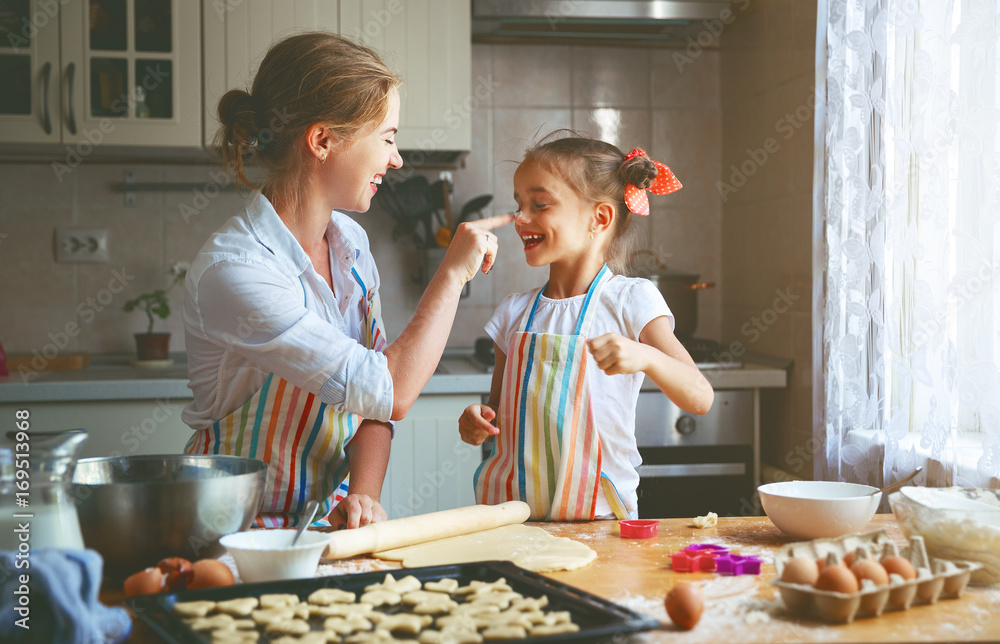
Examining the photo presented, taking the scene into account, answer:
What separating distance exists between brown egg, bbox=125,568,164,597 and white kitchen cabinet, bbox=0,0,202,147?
1.83m

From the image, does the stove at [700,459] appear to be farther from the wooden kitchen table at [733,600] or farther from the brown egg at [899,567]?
the brown egg at [899,567]

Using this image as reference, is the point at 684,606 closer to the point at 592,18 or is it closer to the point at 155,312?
the point at 592,18

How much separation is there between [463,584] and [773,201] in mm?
1955

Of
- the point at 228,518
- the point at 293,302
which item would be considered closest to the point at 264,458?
the point at 293,302

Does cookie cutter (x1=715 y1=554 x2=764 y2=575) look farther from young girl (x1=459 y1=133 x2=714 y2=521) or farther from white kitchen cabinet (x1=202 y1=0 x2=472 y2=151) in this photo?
white kitchen cabinet (x1=202 y1=0 x2=472 y2=151)

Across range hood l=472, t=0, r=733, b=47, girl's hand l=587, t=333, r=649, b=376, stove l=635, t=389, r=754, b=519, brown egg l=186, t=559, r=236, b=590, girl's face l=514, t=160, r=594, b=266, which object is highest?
range hood l=472, t=0, r=733, b=47

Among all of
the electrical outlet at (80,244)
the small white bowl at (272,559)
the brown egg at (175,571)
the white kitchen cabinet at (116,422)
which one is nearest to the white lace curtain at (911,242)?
the small white bowl at (272,559)

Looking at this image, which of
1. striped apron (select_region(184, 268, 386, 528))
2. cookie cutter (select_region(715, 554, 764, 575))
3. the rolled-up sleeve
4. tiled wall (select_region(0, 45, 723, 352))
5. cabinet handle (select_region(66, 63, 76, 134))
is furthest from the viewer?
tiled wall (select_region(0, 45, 723, 352))

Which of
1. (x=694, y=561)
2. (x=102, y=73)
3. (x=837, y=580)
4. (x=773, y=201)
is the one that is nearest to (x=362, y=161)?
(x=694, y=561)

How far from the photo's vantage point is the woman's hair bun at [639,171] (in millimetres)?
1543

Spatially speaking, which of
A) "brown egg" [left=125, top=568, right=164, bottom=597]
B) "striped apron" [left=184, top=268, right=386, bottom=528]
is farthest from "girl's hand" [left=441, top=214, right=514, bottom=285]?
"brown egg" [left=125, top=568, right=164, bottom=597]

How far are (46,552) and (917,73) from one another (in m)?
1.66

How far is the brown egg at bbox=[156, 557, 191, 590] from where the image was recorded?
85 centimetres

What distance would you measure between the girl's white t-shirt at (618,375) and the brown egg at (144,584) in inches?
28.9
